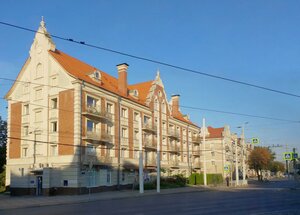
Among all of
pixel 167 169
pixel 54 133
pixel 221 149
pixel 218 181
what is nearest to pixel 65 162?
pixel 54 133

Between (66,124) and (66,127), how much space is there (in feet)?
1.05

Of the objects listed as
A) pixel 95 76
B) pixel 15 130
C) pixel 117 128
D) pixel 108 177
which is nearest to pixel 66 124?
pixel 95 76

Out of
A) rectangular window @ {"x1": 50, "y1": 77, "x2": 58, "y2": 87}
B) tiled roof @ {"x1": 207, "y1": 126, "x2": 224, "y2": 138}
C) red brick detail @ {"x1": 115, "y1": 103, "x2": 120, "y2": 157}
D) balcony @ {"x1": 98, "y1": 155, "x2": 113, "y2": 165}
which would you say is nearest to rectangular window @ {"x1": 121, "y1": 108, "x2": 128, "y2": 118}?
red brick detail @ {"x1": 115, "y1": 103, "x2": 120, "y2": 157}

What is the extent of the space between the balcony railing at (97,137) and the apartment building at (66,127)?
0.36 feet

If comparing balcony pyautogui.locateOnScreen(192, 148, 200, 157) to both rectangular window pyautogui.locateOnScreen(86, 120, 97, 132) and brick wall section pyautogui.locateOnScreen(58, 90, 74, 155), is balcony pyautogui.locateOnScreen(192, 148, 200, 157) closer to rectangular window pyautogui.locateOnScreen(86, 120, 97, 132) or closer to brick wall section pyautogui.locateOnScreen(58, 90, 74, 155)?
rectangular window pyautogui.locateOnScreen(86, 120, 97, 132)

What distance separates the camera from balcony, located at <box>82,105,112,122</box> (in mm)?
38463

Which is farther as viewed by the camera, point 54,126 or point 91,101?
point 91,101

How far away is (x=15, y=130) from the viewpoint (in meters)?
42.8

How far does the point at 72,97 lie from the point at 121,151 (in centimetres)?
1021

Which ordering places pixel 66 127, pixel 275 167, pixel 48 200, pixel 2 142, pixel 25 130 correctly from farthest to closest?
pixel 275 167, pixel 2 142, pixel 25 130, pixel 66 127, pixel 48 200

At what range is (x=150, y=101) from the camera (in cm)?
5275

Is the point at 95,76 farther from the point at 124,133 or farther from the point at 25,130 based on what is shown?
the point at 25,130

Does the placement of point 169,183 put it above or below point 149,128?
below

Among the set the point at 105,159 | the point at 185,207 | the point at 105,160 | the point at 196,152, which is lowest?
the point at 185,207
